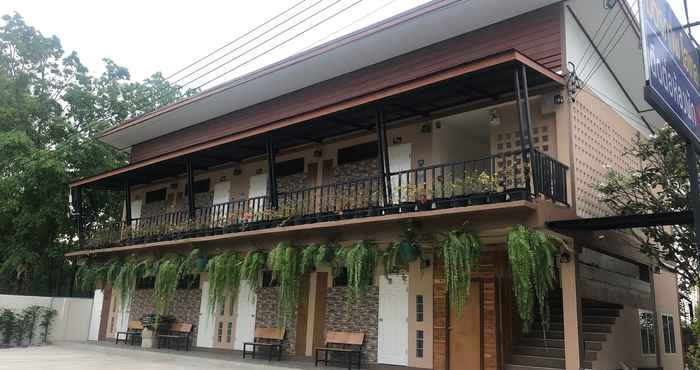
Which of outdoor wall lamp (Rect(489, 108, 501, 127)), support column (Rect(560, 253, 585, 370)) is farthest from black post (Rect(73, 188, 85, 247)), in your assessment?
support column (Rect(560, 253, 585, 370))

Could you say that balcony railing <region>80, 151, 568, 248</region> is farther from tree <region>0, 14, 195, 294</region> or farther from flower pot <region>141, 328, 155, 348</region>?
tree <region>0, 14, 195, 294</region>

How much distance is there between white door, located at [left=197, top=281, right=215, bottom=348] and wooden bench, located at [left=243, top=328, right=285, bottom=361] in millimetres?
2108

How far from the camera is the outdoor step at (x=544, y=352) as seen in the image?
10672 millimetres

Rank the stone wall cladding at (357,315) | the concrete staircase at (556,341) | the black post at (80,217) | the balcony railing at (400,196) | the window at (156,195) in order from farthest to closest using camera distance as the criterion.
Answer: the window at (156,195) < the black post at (80,217) < the stone wall cladding at (357,315) < the concrete staircase at (556,341) < the balcony railing at (400,196)

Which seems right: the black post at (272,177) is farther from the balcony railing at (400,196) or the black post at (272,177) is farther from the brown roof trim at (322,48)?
the brown roof trim at (322,48)

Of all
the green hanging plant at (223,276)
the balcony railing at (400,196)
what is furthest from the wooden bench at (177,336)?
the green hanging plant at (223,276)

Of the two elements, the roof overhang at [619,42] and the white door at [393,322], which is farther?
the white door at [393,322]

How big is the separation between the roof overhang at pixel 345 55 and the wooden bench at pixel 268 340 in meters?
6.77

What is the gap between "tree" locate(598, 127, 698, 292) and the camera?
449 inches

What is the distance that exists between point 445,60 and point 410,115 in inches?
58.0

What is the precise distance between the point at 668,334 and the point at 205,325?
12840 millimetres

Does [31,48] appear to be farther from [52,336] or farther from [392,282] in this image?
[392,282]

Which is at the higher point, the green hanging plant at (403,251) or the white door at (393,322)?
the green hanging plant at (403,251)

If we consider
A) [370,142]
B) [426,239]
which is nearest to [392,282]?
[426,239]
